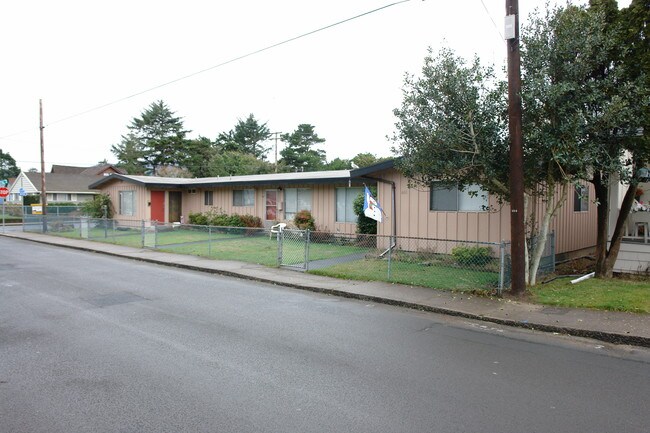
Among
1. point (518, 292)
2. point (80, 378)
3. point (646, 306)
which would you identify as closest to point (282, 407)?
point (80, 378)

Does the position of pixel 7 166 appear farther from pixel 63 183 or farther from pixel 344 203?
pixel 344 203

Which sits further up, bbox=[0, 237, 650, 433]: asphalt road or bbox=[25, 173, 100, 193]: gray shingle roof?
bbox=[25, 173, 100, 193]: gray shingle roof

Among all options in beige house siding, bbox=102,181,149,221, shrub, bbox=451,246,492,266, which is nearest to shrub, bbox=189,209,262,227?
beige house siding, bbox=102,181,149,221

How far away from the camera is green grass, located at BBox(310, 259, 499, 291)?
32.8 feet

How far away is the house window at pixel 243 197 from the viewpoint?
78.3 feet

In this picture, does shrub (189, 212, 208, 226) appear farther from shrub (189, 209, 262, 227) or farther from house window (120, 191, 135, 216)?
house window (120, 191, 135, 216)

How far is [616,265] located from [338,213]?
35.1ft

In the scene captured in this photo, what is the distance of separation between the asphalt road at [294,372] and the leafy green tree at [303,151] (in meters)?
54.3

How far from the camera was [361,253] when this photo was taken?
50.3ft

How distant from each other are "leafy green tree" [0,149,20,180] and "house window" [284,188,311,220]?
98373mm

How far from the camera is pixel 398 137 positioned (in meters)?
10.1

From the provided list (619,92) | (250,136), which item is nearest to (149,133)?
(250,136)

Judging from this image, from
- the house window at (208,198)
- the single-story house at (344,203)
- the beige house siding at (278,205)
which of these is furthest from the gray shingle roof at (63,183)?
the house window at (208,198)

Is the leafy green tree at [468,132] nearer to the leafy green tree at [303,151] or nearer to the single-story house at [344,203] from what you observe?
the single-story house at [344,203]
